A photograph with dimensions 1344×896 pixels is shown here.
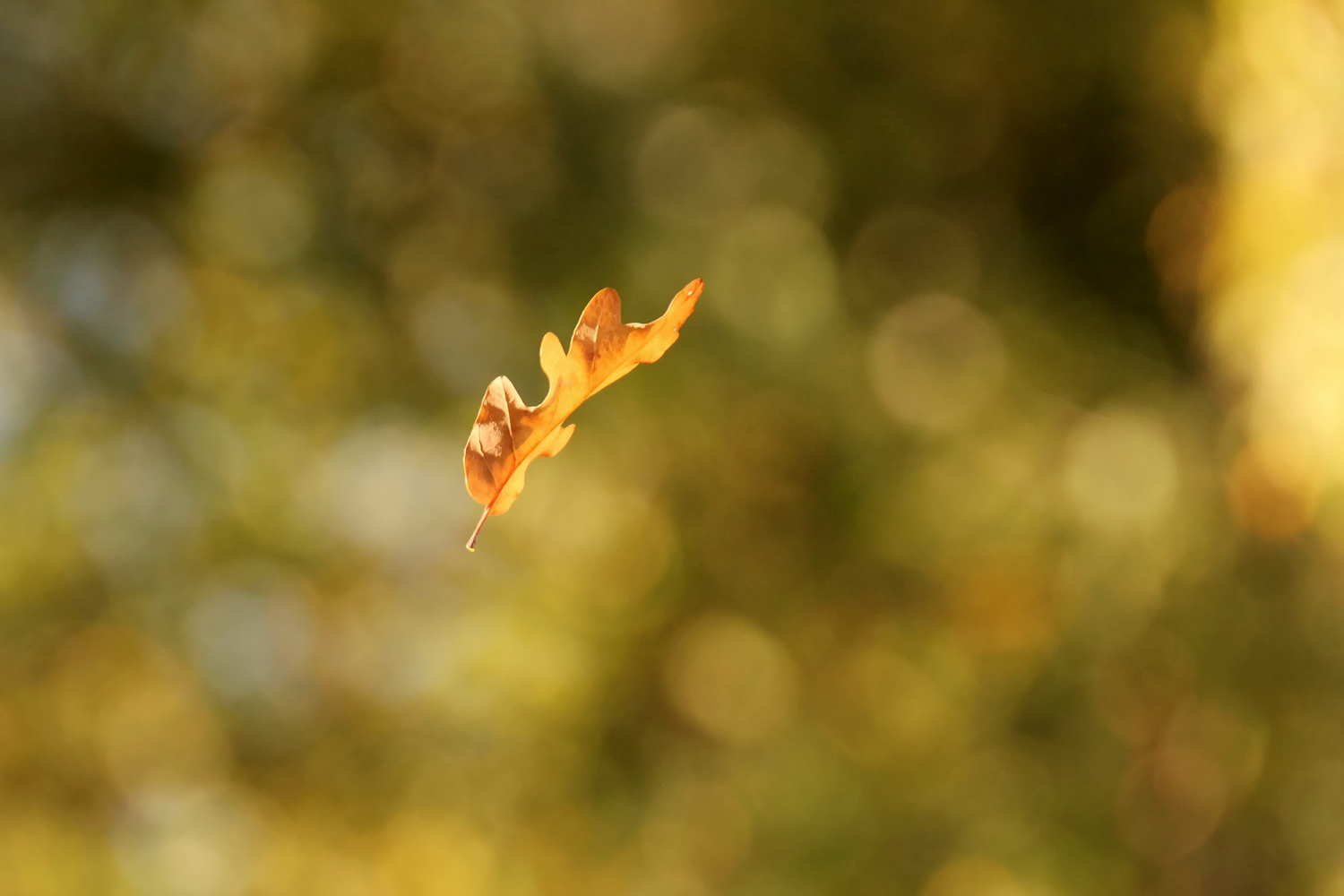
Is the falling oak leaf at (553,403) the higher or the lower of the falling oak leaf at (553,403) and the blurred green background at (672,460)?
the lower

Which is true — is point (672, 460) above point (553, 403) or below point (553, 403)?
above

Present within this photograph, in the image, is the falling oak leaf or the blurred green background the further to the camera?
the blurred green background

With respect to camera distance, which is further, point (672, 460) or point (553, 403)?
point (672, 460)

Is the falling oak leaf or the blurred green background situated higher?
the blurred green background

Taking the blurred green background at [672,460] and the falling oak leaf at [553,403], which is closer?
the falling oak leaf at [553,403]
